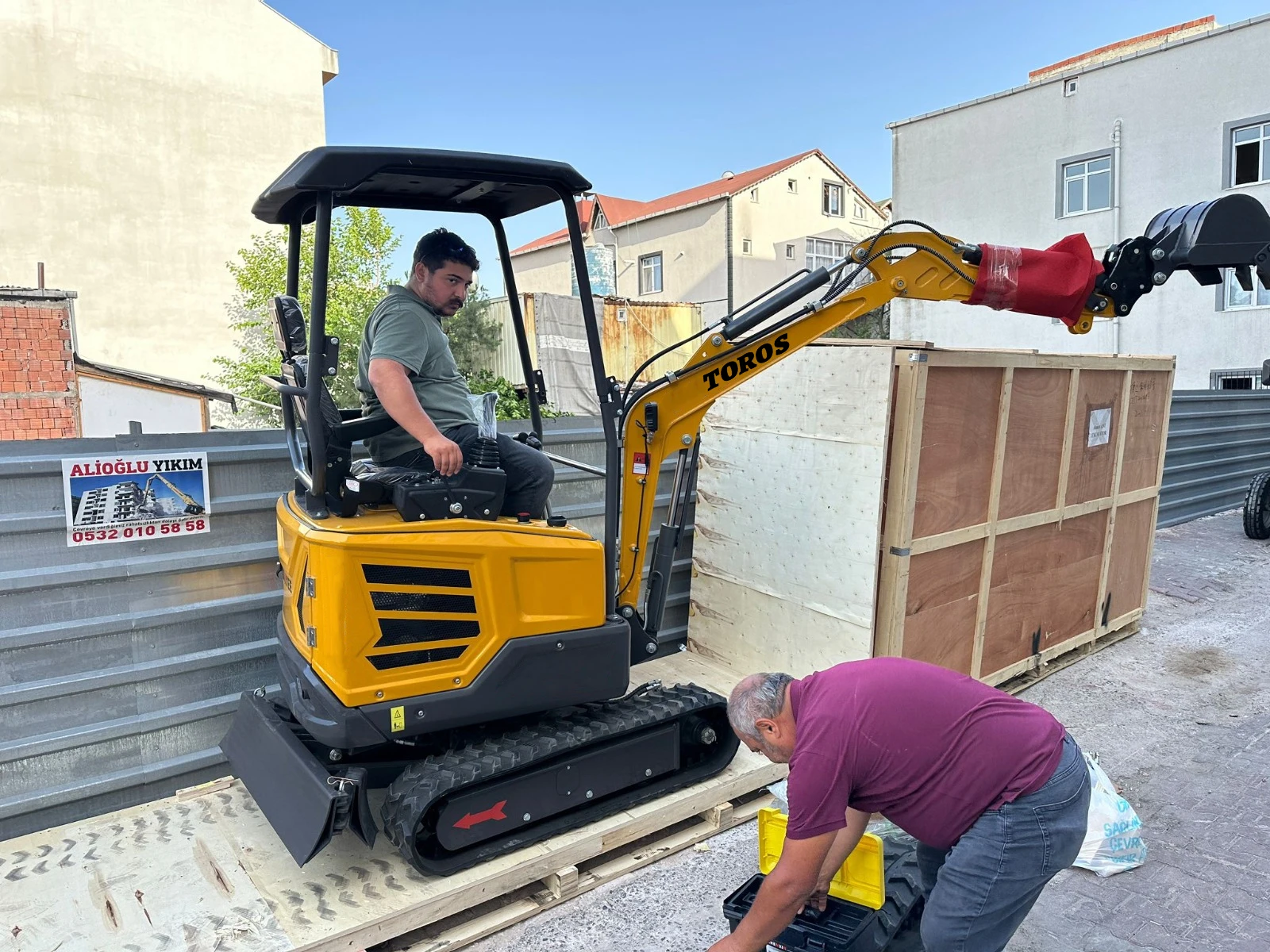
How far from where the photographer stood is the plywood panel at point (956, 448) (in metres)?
4.91

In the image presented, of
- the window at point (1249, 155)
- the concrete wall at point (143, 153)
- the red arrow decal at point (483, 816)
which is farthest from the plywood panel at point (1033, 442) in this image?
the concrete wall at point (143, 153)

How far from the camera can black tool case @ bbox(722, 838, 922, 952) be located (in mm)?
2789

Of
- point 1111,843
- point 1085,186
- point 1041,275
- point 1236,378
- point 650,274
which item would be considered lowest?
point 1111,843

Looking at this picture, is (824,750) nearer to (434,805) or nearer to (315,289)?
(434,805)

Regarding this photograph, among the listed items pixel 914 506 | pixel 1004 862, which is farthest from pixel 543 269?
pixel 1004 862

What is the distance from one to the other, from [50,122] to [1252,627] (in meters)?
26.0

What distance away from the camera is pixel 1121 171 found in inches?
891

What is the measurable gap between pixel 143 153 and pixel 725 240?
1854cm

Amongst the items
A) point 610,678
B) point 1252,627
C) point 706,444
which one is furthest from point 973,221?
point 610,678

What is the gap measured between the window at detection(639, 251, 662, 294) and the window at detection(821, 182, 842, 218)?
24.1ft

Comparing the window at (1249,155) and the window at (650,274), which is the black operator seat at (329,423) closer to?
the window at (1249,155)

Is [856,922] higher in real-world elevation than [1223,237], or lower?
lower

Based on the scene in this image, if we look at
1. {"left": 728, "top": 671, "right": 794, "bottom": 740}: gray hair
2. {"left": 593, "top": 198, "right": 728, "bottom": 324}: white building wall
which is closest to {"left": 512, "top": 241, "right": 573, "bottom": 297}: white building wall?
{"left": 593, "top": 198, "right": 728, "bottom": 324}: white building wall

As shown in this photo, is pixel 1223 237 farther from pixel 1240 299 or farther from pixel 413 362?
pixel 1240 299
